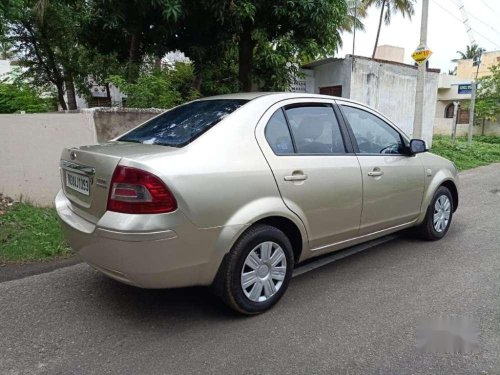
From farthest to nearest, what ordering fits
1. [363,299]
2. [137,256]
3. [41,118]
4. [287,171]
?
[41,118] < [363,299] < [287,171] < [137,256]

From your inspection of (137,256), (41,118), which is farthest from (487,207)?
(41,118)

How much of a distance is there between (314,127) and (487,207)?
4516mm

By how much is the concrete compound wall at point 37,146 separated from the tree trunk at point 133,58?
2195 millimetres

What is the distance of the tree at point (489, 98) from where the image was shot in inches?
887

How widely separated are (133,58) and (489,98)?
2137 centimetres

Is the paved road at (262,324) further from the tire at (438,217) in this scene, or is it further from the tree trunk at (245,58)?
the tree trunk at (245,58)

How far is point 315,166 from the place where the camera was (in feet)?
11.2

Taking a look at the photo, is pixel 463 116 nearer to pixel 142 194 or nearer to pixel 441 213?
pixel 441 213

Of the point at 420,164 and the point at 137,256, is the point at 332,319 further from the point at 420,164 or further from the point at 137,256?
the point at 420,164

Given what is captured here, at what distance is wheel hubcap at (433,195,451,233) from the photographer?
16.0 ft

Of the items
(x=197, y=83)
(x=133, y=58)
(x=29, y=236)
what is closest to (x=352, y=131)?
(x=29, y=236)

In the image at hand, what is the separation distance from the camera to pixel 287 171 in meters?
3.20

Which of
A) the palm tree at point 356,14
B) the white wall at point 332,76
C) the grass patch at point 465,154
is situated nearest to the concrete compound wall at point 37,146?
the white wall at point 332,76

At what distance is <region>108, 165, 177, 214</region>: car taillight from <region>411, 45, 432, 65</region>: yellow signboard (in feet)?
30.8
